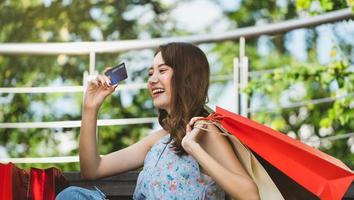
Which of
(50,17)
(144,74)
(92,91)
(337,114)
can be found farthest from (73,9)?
(92,91)

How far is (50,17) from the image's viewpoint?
11109mm

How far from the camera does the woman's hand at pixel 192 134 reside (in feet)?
7.72

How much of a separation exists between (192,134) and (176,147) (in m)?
0.24

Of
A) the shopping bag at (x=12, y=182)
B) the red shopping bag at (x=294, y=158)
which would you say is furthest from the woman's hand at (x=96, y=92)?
the red shopping bag at (x=294, y=158)

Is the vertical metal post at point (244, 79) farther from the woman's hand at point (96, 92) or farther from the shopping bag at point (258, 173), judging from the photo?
the shopping bag at point (258, 173)

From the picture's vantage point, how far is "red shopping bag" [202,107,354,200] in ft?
7.64

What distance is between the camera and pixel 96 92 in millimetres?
2834

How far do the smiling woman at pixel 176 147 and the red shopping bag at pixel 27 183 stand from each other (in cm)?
17

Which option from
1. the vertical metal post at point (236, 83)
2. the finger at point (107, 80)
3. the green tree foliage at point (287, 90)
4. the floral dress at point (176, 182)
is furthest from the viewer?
the green tree foliage at point (287, 90)

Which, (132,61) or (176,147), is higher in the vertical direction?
(176,147)

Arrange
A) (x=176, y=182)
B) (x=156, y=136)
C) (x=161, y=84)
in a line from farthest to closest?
1. (x=156, y=136)
2. (x=161, y=84)
3. (x=176, y=182)

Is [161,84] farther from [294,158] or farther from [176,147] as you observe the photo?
[294,158]

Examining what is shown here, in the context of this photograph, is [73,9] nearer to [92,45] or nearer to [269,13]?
[269,13]

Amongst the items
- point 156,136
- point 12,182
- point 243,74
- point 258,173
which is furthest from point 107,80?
point 243,74
